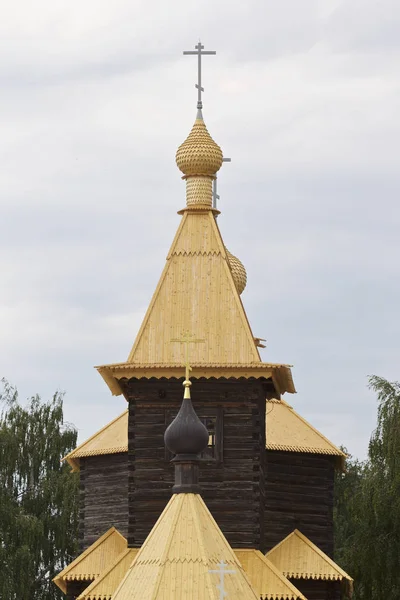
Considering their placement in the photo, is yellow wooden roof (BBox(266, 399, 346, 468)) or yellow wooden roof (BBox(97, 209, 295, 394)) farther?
yellow wooden roof (BBox(266, 399, 346, 468))

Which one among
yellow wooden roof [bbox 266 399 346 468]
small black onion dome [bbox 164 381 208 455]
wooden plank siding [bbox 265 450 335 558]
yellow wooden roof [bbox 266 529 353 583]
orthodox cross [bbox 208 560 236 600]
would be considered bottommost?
orthodox cross [bbox 208 560 236 600]

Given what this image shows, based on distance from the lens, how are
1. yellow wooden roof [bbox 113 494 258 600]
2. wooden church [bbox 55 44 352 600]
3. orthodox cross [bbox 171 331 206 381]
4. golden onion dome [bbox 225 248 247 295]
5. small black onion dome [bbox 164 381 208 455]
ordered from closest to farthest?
1. yellow wooden roof [bbox 113 494 258 600]
2. wooden church [bbox 55 44 352 600]
3. small black onion dome [bbox 164 381 208 455]
4. orthodox cross [bbox 171 331 206 381]
5. golden onion dome [bbox 225 248 247 295]

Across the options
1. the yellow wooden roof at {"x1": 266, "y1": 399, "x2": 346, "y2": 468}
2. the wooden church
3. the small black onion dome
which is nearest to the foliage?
the yellow wooden roof at {"x1": 266, "y1": 399, "x2": 346, "y2": 468}

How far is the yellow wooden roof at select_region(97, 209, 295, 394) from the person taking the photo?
32469 mm

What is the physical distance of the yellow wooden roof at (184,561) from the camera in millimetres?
27938

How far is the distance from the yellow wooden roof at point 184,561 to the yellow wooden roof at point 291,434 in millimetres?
7559

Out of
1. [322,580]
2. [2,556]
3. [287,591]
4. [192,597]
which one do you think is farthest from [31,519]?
[192,597]

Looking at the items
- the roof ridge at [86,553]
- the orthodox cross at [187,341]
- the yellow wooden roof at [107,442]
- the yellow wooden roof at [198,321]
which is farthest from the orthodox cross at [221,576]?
the yellow wooden roof at [107,442]

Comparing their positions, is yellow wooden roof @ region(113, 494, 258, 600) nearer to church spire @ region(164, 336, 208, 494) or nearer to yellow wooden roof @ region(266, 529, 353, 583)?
church spire @ region(164, 336, 208, 494)

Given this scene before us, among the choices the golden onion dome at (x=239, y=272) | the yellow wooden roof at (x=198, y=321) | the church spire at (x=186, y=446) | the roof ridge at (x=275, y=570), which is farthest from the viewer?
the golden onion dome at (x=239, y=272)

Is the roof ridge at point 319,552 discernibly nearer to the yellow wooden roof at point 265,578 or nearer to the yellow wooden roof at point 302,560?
the yellow wooden roof at point 302,560

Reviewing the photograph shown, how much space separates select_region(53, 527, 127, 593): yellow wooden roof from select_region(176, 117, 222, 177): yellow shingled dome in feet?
25.2

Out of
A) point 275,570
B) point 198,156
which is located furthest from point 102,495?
point 198,156

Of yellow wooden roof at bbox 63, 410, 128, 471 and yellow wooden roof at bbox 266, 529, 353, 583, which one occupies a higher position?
yellow wooden roof at bbox 63, 410, 128, 471
